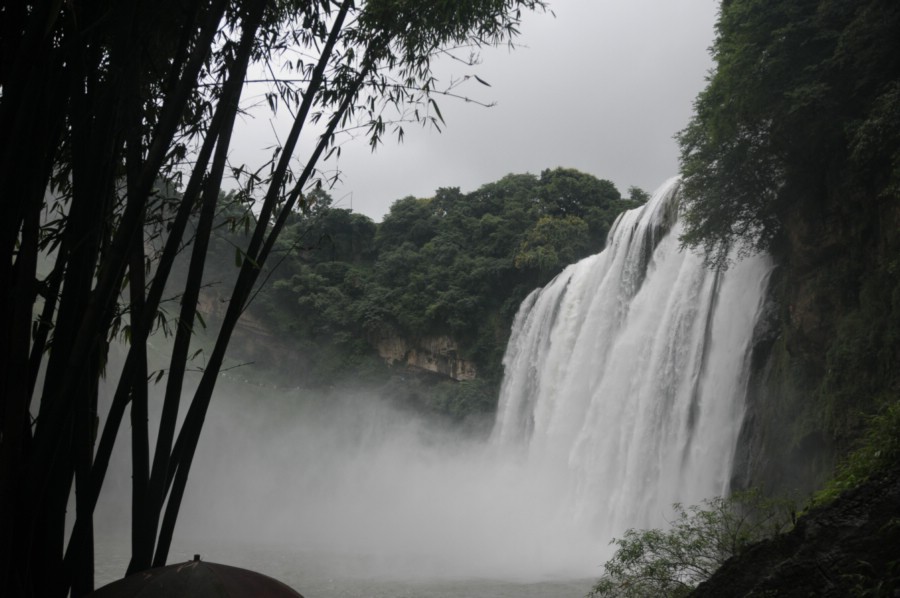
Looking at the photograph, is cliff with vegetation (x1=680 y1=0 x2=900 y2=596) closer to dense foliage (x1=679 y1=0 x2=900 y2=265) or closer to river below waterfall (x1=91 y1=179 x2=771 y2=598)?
dense foliage (x1=679 y1=0 x2=900 y2=265)

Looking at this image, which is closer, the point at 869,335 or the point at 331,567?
the point at 869,335

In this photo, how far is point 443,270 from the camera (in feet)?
87.7

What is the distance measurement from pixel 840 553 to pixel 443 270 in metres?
24.3

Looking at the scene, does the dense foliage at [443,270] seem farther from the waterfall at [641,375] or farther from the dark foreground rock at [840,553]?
the dark foreground rock at [840,553]

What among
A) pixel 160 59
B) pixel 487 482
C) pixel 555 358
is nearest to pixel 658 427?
pixel 555 358

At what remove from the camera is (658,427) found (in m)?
12.4

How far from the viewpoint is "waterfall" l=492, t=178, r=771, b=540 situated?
11.4 m

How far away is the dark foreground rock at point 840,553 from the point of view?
2.40 metres

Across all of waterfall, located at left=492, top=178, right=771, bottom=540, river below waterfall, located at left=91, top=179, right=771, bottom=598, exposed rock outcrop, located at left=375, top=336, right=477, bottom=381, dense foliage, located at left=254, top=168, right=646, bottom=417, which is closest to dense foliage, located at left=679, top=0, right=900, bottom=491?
waterfall, located at left=492, top=178, right=771, bottom=540

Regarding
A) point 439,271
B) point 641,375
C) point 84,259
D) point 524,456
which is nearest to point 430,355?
point 439,271

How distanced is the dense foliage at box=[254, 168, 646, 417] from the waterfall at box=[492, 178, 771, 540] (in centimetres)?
582

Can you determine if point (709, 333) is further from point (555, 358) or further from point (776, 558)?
point (776, 558)

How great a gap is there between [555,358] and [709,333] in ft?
19.5

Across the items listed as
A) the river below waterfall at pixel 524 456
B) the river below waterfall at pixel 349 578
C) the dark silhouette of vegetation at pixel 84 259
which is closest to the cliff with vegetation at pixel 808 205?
the river below waterfall at pixel 524 456
